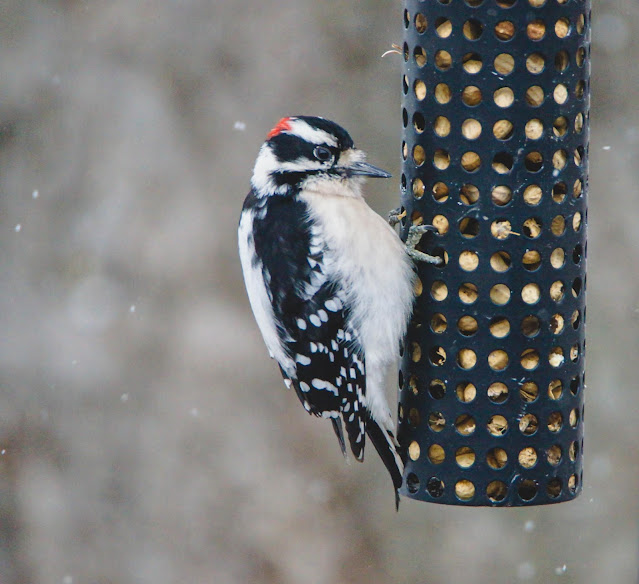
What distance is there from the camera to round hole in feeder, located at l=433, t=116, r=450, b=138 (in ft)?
10.6

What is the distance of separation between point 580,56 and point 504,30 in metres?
0.28

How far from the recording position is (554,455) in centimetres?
332

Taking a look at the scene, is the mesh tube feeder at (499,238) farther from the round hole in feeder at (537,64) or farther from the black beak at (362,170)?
the black beak at (362,170)

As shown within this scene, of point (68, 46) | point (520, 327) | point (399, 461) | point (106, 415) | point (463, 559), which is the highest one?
point (68, 46)

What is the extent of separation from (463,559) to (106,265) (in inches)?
113

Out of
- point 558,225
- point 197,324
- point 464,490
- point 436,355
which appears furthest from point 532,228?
point 197,324

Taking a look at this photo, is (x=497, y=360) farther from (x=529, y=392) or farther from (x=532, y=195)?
(x=532, y=195)

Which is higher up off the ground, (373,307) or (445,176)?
(445,176)

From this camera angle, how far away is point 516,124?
10.4 ft

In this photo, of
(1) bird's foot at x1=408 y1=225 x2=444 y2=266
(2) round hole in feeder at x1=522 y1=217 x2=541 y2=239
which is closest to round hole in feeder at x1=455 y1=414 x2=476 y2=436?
(1) bird's foot at x1=408 y1=225 x2=444 y2=266

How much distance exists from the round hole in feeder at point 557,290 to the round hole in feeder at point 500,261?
0.51 feet

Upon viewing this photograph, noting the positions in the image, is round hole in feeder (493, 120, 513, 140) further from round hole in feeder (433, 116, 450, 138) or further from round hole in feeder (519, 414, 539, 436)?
round hole in feeder (519, 414, 539, 436)

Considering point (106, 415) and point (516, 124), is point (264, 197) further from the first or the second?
point (106, 415)

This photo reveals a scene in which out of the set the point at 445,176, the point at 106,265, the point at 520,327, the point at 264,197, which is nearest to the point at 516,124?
the point at 445,176
